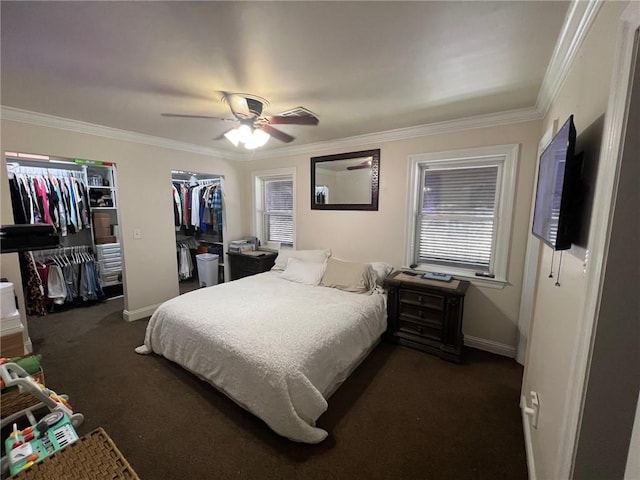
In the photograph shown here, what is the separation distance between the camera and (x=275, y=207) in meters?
4.50

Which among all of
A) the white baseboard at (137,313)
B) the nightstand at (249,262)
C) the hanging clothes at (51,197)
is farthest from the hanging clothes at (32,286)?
the nightstand at (249,262)

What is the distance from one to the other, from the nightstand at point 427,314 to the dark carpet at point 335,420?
0.53ft

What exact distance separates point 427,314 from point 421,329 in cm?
18

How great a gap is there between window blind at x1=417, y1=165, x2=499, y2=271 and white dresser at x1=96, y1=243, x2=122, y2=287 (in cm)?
453

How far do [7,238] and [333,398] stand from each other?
2.12 meters

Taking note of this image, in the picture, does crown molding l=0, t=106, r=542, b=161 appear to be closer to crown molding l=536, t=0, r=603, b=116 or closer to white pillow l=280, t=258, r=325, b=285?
crown molding l=536, t=0, r=603, b=116

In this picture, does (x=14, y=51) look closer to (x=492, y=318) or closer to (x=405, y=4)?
(x=405, y=4)

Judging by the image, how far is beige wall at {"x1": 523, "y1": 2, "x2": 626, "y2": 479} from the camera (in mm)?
989

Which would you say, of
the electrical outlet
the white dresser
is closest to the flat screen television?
the electrical outlet

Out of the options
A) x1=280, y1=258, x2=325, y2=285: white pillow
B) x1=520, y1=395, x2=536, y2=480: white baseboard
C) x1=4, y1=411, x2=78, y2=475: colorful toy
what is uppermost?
x1=280, y1=258, x2=325, y2=285: white pillow

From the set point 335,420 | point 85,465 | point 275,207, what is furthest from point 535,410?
point 275,207

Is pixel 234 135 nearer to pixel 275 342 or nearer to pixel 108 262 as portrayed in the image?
pixel 275 342

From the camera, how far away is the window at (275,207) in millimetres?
4273

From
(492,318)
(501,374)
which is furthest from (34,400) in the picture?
(492,318)
